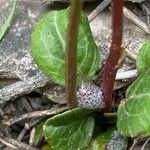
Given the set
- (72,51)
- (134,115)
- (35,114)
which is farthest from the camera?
(35,114)

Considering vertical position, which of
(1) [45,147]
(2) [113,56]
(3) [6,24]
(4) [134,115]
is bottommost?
(1) [45,147]

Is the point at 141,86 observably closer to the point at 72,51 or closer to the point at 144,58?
the point at 144,58

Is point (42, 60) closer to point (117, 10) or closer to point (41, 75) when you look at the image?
point (41, 75)

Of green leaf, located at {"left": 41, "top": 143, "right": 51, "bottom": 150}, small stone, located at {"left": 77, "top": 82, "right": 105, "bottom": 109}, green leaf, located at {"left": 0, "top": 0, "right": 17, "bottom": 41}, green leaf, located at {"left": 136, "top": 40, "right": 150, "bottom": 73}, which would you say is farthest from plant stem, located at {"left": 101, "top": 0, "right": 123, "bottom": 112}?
green leaf, located at {"left": 0, "top": 0, "right": 17, "bottom": 41}

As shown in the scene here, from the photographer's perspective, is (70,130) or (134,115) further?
(70,130)

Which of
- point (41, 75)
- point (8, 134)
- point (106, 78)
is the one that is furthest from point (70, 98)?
point (8, 134)

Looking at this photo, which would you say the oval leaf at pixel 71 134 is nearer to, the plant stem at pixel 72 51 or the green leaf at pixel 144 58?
the plant stem at pixel 72 51

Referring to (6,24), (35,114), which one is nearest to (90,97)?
(35,114)
